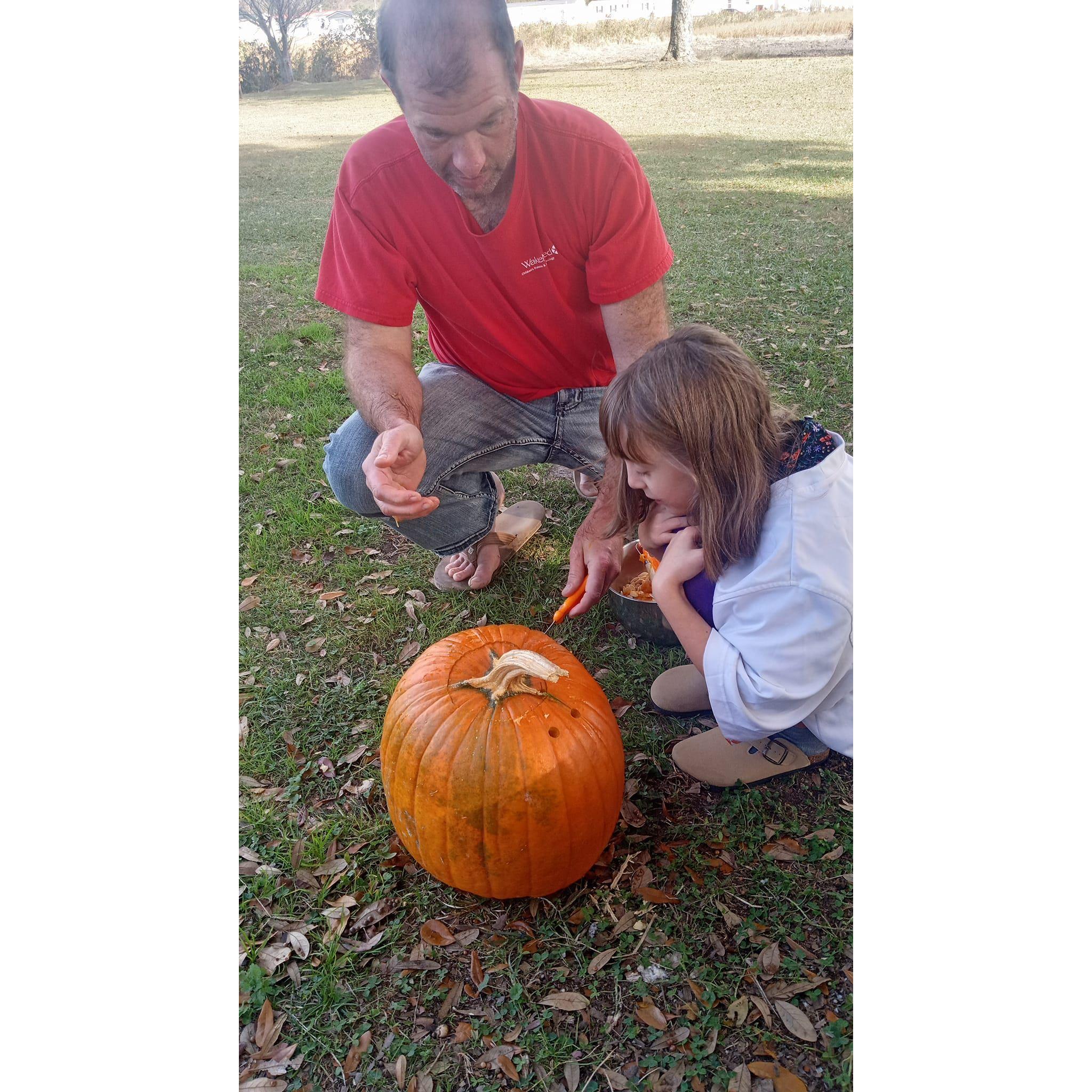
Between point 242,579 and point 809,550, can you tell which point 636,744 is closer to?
point 809,550

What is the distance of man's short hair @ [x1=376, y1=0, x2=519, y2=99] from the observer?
1621mm

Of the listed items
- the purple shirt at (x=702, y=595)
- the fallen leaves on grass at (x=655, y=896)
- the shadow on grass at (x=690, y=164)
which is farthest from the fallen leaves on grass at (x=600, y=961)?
the shadow on grass at (x=690, y=164)

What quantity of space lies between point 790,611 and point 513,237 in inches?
53.0

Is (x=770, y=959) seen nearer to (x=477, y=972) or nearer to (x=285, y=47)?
(x=477, y=972)

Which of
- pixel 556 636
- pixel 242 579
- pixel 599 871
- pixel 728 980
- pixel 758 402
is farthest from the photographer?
pixel 242 579

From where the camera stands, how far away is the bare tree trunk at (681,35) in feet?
6.58

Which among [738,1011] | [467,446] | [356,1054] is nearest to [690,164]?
[467,446]

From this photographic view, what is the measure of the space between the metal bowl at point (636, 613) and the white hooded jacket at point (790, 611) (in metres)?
0.64

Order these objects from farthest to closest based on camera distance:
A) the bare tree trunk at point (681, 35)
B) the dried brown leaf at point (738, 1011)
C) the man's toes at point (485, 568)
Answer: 1. the man's toes at point (485, 568)
2. the bare tree trunk at point (681, 35)
3. the dried brown leaf at point (738, 1011)

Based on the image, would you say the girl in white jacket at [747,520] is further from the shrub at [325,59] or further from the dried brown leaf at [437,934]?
the shrub at [325,59]

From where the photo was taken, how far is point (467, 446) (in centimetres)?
272

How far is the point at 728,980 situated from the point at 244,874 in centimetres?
121

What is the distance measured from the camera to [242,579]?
3072mm
